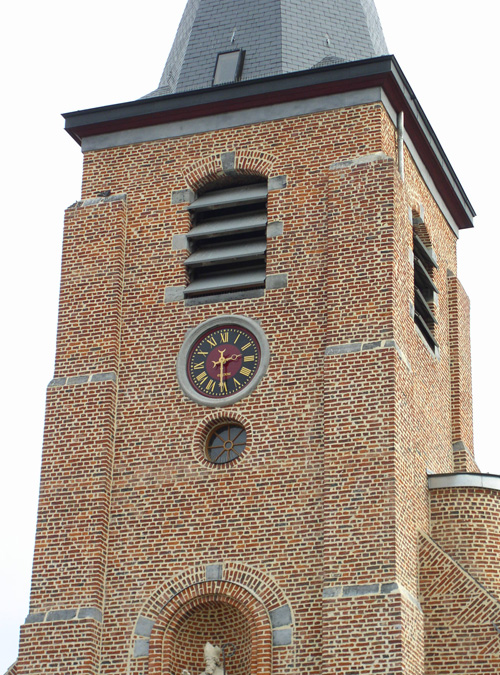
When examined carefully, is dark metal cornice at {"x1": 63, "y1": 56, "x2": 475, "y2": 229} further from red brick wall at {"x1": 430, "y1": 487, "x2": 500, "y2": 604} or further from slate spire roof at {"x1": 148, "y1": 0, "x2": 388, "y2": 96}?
red brick wall at {"x1": 430, "y1": 487, "x2": 500, "y2": 604}

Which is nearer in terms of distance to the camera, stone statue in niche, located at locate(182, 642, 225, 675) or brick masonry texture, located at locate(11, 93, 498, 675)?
brick masonry texture, located at locate(11, 93, 498, 675)

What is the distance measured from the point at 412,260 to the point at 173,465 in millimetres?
5615

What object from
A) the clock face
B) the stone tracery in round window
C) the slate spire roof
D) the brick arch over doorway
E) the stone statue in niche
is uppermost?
the slate spire roof

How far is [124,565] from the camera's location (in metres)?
25.0

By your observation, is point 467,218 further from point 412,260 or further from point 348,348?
point 348,348

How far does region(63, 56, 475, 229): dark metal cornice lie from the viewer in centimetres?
2727

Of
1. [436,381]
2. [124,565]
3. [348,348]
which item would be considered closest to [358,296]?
[348,348]

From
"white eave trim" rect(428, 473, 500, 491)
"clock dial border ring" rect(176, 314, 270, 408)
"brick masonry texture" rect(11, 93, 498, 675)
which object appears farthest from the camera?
"white eave trim" rect(428, 473, 500, 491)

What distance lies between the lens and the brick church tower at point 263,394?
78.3 feet

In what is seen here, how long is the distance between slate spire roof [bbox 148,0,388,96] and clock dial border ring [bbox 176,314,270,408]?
17.0 ft

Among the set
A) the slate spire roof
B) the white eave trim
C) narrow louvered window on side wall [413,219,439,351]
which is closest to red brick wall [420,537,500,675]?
the white eave trim

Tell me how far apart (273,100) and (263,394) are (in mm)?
5684

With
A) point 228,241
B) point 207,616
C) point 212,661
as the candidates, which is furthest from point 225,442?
point 228,241

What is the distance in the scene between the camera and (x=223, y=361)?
2594 centimetres
